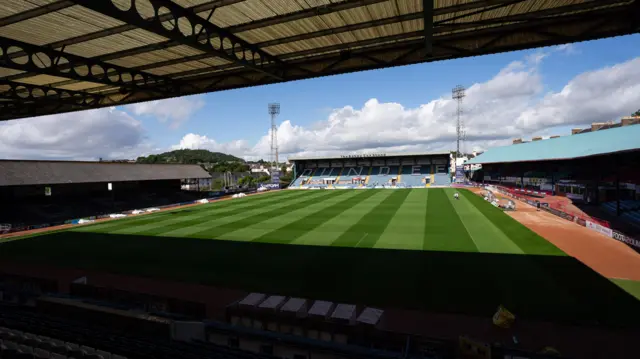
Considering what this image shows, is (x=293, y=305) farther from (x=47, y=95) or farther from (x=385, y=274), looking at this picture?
(x=47, y=95)

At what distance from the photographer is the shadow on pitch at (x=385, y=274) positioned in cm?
1064

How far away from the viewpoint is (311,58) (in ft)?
→ 37.0

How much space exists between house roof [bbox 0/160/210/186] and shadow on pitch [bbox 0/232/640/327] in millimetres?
14612

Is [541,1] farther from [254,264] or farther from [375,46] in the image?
[254,264]

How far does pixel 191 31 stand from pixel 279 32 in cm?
259

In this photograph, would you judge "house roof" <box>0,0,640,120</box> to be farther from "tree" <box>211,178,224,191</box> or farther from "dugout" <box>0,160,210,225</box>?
"tree" <box>211,178,224,191</box>

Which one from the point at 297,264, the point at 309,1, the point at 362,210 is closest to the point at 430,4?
the point at 309,1

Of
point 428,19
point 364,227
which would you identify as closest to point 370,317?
point 428,19

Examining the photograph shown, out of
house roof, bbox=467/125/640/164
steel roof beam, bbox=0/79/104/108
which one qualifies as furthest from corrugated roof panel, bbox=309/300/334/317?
house roof, bbox=467/125/640/164

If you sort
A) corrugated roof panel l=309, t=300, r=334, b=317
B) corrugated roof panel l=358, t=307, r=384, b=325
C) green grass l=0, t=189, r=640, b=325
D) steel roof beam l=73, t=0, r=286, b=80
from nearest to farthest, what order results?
steel roof beam l=73, t=0, r=286, b=80 → corrugated roof panel l=358, t=307, r=384, b=325 → corrugated roof panel l=309, t=300, r=334, b=317 → green grass l=0, t=189, r=640, b=325

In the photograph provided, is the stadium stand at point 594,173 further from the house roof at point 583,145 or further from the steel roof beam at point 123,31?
the steel roof beam at point 123,31

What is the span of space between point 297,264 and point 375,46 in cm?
1040

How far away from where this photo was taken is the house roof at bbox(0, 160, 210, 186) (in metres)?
30.7

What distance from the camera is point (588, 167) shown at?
1411 inches
